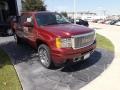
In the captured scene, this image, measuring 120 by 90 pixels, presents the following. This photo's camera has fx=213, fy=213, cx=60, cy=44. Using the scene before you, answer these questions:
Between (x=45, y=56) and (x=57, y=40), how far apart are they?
1026 millimetres

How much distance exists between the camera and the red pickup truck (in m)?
6.64

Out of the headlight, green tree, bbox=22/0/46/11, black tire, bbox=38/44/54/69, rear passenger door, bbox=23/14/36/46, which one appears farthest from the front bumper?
green tree, bbox=22/0/46/11

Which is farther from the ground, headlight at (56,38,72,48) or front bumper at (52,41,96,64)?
headlight at (56,38,72,48)

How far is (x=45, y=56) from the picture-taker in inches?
292

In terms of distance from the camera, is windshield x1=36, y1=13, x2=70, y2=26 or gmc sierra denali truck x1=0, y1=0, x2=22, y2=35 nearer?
windshield x1=36, y1=13, x2=70, y2=26

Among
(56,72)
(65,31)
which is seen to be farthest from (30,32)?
(56,72)

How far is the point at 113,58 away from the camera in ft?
29.3

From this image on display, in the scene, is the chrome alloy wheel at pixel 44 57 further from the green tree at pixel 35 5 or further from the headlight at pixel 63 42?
the green tree at pixel 35 5

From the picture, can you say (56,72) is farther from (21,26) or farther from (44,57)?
(21,26)

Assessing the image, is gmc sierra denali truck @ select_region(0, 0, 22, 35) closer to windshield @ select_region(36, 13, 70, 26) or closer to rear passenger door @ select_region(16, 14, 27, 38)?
rear passenger door @ select_region(16, 14, 27, 38)

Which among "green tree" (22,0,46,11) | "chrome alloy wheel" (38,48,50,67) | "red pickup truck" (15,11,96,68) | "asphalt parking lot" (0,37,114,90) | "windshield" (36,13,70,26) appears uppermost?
"green tree" (22,0,46,11)

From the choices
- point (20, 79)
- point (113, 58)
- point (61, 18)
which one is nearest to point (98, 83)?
point (20, 79)

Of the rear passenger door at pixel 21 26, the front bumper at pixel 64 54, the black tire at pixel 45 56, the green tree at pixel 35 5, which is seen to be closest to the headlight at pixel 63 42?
the front bumper at pixel 64 54

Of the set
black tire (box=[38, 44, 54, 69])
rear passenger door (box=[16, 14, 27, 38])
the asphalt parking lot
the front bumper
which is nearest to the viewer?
the asphalt parking lot
